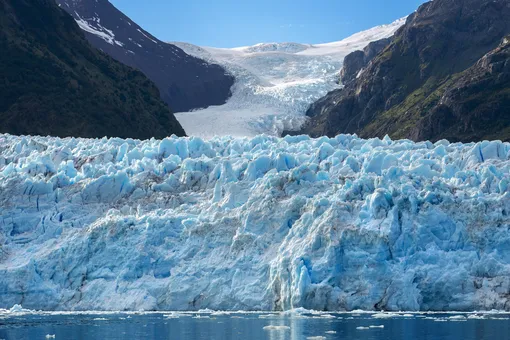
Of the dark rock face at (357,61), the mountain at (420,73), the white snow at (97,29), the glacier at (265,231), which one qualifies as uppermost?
the white snow at (97,29)

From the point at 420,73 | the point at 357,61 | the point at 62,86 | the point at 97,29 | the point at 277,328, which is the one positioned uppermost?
the point at 97,29

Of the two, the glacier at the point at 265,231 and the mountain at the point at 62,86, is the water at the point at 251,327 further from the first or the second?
the mountain at the point at 62,86

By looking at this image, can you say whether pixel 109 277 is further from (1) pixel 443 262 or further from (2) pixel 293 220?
(1) pixel 443 262

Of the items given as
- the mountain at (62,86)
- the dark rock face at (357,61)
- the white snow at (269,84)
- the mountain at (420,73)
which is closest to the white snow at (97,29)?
the white snow at (269,84)

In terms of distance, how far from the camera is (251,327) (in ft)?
81.8

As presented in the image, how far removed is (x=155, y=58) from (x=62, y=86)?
75230 mm

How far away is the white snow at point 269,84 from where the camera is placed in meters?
111

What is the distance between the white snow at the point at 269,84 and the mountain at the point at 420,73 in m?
4.52

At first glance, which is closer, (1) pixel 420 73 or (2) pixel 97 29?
(1) pixel 420 73

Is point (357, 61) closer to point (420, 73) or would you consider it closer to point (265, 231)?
point (420, 73)

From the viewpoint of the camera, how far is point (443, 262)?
27469mm

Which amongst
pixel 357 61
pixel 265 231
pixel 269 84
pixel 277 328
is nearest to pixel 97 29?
pixel 269 84

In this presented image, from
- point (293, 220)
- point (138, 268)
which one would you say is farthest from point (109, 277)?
point (293, 220)

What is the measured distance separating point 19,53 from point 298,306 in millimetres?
51636
